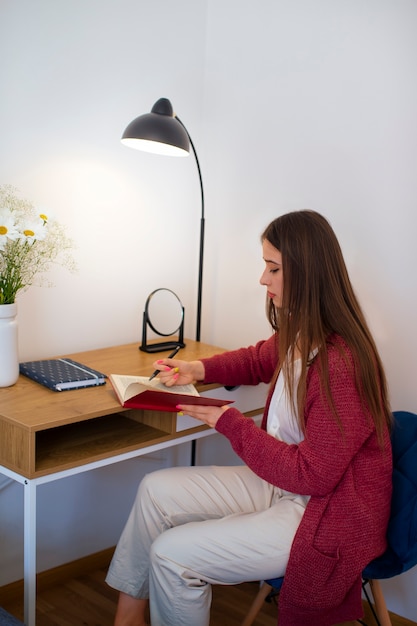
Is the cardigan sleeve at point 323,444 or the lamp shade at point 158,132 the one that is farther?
the lamp shade at point 158,132

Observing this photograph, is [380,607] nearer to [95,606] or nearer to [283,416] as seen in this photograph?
[283,416]

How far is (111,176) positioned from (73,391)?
0.81 m

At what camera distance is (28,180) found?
194 cm

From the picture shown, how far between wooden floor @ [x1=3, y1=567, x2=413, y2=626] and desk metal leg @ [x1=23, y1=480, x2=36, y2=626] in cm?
50

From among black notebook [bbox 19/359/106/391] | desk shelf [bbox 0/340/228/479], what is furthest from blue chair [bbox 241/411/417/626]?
black notebook [bbox 19/359/106/391]

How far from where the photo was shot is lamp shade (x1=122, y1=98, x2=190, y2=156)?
1.85m

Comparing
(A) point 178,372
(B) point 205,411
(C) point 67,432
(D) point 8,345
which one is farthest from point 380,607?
(D) point 8,345

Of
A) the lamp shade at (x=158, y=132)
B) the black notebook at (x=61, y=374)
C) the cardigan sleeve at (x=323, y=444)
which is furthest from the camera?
the lamp shade at (x=158, y=132)

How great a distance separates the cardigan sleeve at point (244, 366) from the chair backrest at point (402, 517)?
17.4 inches

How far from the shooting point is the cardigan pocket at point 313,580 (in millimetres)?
1401

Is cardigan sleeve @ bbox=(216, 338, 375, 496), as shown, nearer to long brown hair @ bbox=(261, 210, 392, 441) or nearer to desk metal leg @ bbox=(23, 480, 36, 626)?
long brown hair @ bbox=(261, 210, 392, 441)

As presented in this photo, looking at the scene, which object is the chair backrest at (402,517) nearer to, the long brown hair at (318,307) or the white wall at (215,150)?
the long brown hair at (318,307)

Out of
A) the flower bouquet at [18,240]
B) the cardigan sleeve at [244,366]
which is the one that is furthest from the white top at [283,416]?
the flower bouquet at [18,240]

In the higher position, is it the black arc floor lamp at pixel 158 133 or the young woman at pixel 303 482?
the black arc floor lamp at pixel 158 133
